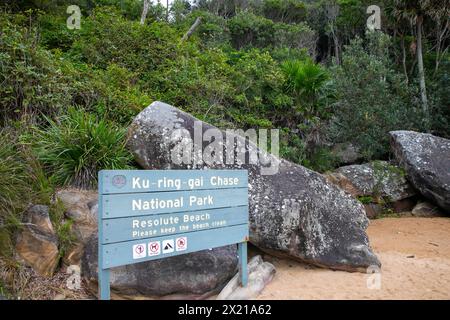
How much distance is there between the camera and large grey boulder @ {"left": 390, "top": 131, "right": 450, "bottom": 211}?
342 inches

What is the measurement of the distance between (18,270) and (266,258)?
283cm

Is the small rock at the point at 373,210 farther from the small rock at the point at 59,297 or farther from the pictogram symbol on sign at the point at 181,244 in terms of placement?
the small rock at the point at 59,297

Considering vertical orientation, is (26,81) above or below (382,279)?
above

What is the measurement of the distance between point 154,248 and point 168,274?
70 cm

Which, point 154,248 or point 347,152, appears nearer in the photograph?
point 154,248

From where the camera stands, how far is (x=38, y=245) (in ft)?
13.5

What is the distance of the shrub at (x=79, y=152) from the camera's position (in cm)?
507

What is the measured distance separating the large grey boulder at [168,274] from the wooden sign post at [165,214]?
0.30m

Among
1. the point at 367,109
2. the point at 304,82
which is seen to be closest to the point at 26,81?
the point at 304,82

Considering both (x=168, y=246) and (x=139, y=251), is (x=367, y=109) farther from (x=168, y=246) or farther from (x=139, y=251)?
(x=139, y=251)

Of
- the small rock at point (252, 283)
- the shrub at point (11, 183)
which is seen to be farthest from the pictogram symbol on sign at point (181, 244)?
the shrub at point (11, 183)

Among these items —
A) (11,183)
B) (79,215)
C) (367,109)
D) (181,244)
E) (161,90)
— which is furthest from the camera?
(367,109)

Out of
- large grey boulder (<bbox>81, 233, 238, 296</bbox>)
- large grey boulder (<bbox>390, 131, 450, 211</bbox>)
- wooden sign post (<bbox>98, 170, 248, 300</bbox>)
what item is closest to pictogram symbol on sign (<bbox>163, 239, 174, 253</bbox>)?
→ wooden sign post (<bbox>98, 170, 248, 300</bbox>)

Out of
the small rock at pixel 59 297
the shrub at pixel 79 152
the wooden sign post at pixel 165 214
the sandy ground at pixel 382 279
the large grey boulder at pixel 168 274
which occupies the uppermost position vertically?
the shrub at pixel 79 152
